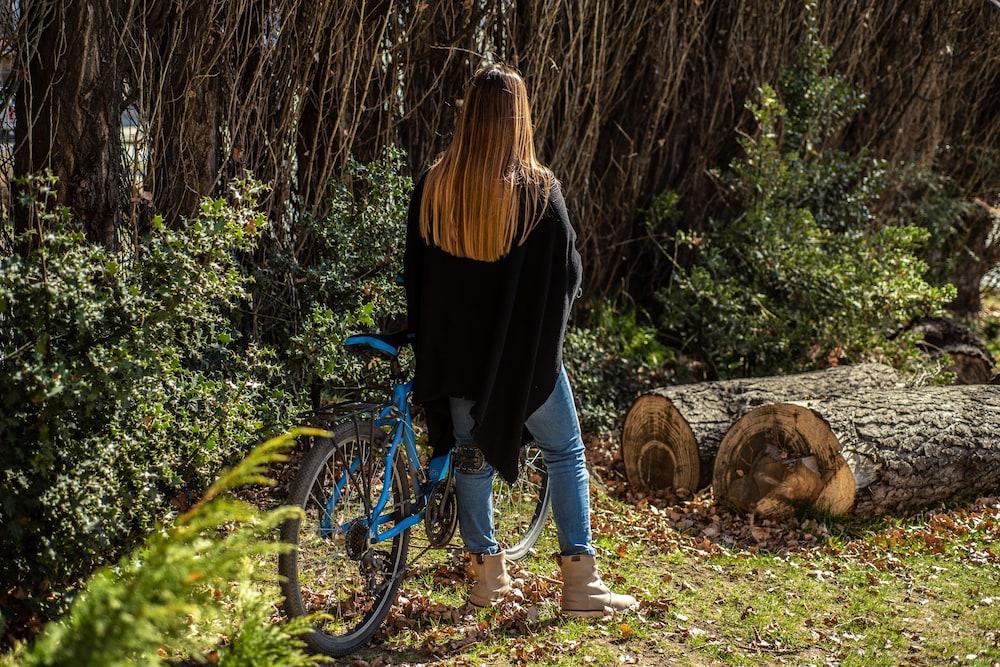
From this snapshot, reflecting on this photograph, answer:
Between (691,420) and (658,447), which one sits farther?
(658,447)

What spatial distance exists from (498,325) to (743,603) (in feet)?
5.64

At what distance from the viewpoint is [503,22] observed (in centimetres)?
545

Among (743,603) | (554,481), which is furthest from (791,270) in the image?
(554,481)

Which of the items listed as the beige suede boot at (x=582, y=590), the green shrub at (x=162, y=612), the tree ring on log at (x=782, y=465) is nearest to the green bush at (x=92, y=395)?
the green shrub at (x=162, y=612)

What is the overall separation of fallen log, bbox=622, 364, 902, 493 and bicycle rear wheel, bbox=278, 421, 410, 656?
2023 mm

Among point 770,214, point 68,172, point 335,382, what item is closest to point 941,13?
point 770,214

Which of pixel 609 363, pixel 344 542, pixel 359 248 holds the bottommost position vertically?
pixel 344 542

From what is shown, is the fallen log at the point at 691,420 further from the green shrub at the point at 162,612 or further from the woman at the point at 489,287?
the green shrub at the point at 162,612

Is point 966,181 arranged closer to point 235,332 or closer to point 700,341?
point 700,341

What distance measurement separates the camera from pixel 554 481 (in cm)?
392

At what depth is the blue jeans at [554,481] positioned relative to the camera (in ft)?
12.4

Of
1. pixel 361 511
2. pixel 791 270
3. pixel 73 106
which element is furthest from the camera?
pixel 791 270

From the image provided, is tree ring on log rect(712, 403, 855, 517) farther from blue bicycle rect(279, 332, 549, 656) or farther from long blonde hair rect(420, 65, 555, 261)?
long blonde hair rect(420, 65, 555, 261)

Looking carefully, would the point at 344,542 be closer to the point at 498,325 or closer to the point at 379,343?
the point at 379,343
